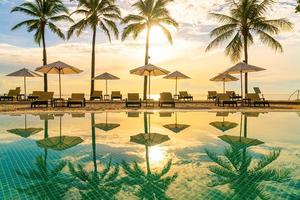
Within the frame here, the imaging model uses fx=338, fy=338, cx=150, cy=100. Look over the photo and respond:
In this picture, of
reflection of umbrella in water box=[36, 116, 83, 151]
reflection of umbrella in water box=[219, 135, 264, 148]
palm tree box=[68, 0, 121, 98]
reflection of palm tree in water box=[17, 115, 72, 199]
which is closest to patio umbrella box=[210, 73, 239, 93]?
palm tree box=[68, 0, 121, 98]

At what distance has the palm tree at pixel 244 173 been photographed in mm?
5397

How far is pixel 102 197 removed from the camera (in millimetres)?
5039

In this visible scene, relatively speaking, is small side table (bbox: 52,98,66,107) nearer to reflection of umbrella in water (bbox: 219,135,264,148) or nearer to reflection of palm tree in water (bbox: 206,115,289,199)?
reflection of umbrella in water (bbox: 219,135,264,148)

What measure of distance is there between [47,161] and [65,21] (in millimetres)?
25329

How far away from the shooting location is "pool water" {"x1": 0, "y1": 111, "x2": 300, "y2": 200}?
17.7ft

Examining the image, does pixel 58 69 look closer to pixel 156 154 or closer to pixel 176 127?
pixel 176 127

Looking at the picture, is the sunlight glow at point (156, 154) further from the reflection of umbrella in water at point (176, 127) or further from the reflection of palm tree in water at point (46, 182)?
the reflection of umbrella in water at point (176, 127)

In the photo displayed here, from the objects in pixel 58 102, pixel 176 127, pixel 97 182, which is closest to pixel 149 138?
pixel 176 127

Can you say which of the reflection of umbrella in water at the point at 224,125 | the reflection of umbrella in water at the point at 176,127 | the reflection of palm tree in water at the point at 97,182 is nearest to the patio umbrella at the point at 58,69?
the reflection of umbrella in water at the point at 176,127

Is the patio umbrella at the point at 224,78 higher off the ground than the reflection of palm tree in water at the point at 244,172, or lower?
higher

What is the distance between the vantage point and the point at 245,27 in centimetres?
2697

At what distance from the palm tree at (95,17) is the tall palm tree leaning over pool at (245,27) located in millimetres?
8460

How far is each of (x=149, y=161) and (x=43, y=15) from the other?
26270 mm

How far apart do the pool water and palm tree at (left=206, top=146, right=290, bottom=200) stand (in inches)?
0.6
